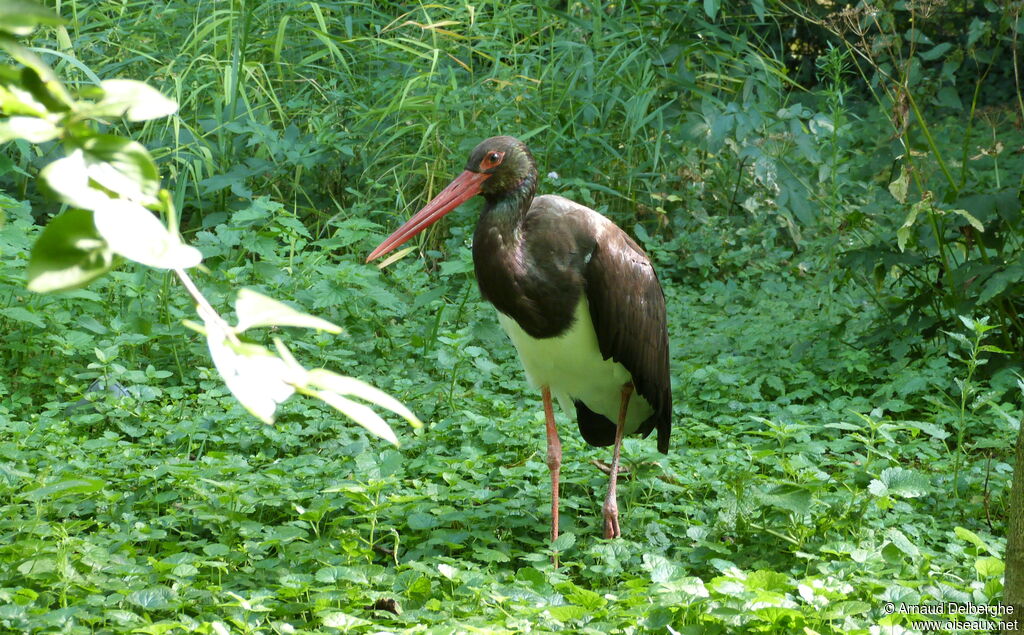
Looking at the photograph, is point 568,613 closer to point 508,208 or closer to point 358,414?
point 508,208

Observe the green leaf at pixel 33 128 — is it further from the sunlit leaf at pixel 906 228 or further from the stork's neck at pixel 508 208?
the sunlit leaf at pixel 906 228

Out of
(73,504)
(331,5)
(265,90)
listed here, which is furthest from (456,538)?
(331,5)

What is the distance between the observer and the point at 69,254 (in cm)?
56

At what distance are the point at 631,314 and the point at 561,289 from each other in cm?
27

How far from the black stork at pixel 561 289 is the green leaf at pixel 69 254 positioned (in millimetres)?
2875

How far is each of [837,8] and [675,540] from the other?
587 centimetres

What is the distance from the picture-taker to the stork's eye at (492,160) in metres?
3.63

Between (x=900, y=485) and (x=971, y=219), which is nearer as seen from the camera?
(x=900, y=485)

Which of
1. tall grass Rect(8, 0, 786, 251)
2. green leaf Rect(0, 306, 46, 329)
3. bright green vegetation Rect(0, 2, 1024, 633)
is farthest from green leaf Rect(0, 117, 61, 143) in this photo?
tall grass Rect(8, 0, 786, 251)

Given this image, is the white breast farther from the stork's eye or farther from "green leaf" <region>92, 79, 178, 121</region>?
"green leaf" <region>92, 79, 178, 121</region>

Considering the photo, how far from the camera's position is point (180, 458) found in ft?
12.3

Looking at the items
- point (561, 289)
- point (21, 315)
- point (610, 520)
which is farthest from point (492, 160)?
point (21, 315)

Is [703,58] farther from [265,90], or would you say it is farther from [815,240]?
[265,90]

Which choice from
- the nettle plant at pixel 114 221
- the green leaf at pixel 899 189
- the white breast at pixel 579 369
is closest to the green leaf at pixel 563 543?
the white breast at pixel 579 369
